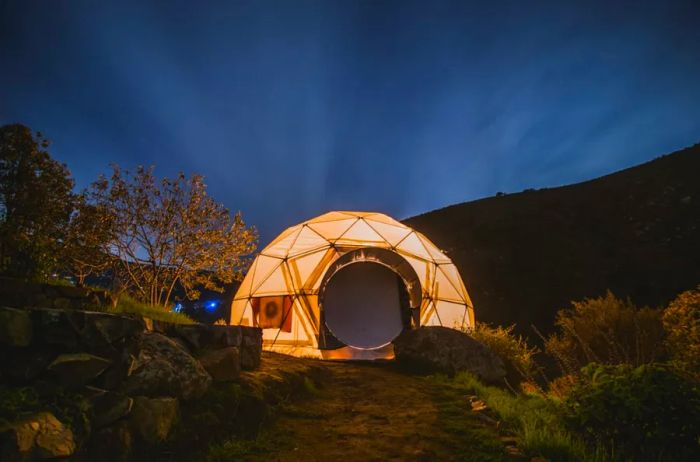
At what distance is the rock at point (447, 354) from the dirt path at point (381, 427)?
3.88ft

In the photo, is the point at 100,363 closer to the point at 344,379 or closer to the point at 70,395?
the point at 70,395

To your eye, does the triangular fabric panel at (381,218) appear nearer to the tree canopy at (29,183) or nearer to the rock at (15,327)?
the tree canopy at (29,183)

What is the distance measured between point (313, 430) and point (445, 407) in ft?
6.43

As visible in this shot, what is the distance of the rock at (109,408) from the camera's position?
294 centimetres

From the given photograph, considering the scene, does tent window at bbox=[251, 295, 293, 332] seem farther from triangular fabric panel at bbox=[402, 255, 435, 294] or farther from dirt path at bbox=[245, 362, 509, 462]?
dirt path at bbox=[245, 362, 509, 462]

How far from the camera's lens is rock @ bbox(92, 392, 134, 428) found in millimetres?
2943

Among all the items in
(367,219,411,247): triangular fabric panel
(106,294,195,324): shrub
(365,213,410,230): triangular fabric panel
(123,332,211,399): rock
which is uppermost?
(365,213,410,230): triangular fabric panel

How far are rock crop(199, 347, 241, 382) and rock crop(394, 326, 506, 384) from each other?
4186 mm

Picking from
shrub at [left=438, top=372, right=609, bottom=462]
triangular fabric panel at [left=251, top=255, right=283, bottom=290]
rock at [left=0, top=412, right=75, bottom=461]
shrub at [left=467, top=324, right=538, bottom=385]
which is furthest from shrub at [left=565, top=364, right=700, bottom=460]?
triangular fabric panel at [left=251, top=255, right=283, bottom=290]

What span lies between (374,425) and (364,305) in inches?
265

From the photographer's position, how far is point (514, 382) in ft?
26.9

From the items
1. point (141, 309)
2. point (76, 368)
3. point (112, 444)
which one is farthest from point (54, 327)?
point (141, 309)

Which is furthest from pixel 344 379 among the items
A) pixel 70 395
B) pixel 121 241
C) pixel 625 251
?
pixel 625 251

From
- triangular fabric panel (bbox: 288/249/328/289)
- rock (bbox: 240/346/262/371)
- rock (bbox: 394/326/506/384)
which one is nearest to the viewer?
rock (bbox: 240/346/262/371)
